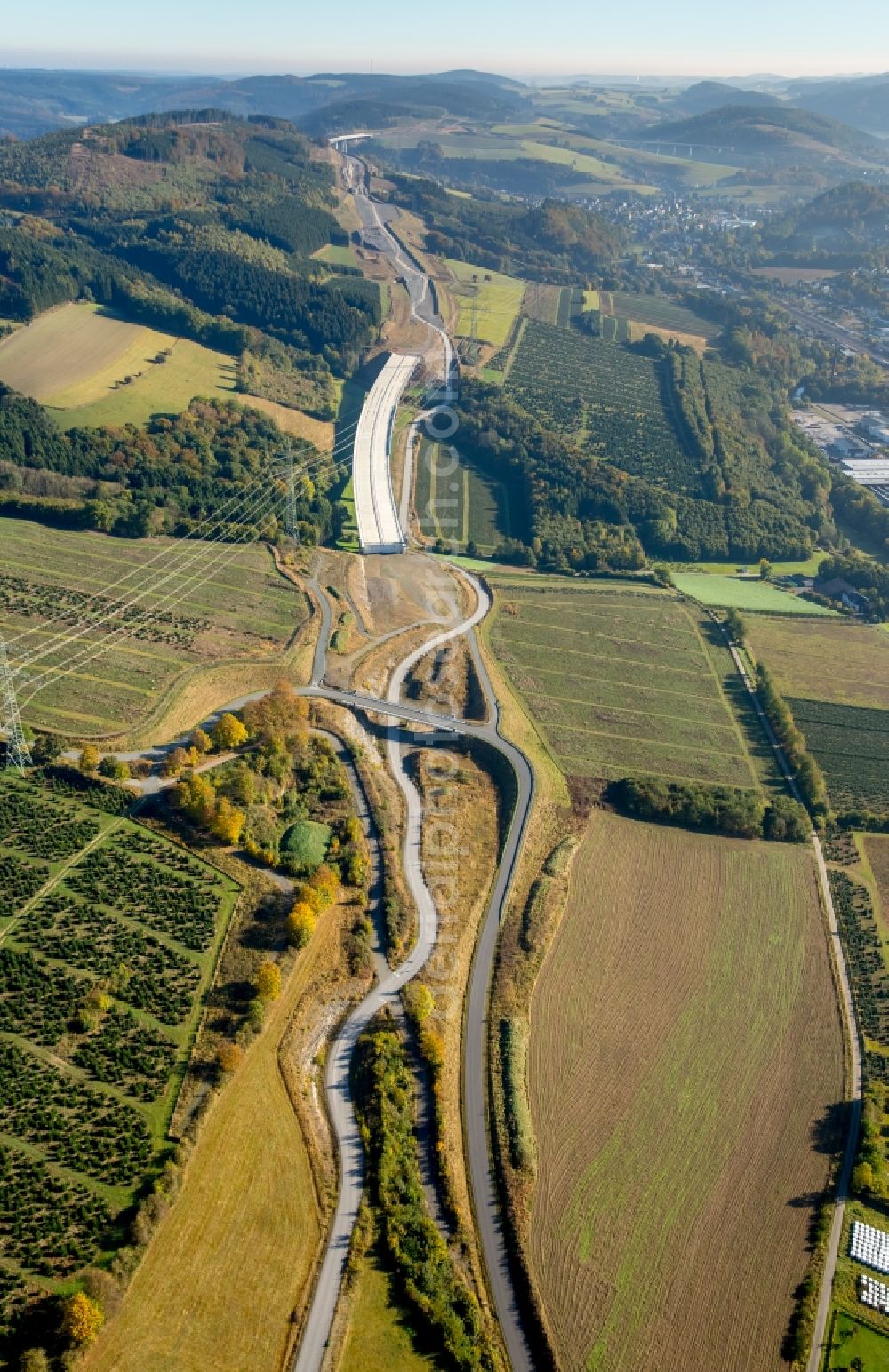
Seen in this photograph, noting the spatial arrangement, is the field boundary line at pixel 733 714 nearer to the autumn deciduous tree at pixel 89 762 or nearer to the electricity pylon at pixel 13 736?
the autumn deciduous tree at pixel 89 762

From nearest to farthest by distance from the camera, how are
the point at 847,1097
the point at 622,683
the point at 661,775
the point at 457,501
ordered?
the point at 847,1097 → the point at 661,775 → the point at 622,683 → the point at 457,501

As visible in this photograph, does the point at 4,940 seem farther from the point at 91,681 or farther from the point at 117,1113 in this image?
the point at 91,681

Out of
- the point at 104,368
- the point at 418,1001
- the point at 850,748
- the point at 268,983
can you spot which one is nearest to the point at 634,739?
the point at 850,748

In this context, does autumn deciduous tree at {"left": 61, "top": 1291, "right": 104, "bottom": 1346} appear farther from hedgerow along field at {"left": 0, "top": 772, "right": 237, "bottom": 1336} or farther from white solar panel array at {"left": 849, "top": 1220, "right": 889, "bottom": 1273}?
white solar panel array at {"left": 849, "top": 1220, "right": 889, "bottom": 1273}

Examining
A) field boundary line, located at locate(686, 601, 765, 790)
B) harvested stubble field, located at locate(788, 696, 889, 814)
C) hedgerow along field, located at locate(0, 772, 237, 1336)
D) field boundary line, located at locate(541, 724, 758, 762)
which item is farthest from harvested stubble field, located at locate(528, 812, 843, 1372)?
hedgerow along field, located at locate(0, 772, 237, 1336)

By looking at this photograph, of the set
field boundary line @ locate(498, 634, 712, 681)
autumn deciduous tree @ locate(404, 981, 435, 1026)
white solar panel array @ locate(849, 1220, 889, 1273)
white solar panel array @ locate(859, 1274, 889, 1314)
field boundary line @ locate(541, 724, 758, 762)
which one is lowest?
white solar panel array @ locate(859, 1274, 889, 1314)

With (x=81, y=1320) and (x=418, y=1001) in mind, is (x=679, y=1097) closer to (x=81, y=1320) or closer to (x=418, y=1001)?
(x=418, y=1001)

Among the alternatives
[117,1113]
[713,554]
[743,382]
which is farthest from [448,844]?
[743,382]
